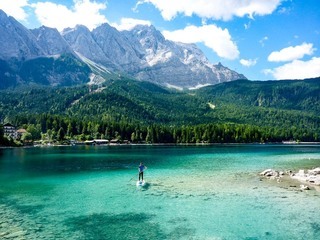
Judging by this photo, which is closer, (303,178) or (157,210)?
(157,210)

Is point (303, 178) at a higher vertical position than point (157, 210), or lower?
higher

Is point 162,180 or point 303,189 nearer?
point 303,189

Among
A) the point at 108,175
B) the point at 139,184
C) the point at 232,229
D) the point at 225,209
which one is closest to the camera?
the point at 232,229

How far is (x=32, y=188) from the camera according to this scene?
54219 mm

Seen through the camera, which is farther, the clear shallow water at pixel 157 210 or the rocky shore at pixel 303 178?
the rocky shore at pixel 303 178

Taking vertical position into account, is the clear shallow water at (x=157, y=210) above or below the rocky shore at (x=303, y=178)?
below

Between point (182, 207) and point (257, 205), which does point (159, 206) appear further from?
point (257, 205)

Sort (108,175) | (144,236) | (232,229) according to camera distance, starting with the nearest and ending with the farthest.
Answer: (144,236)
(232,229)
(108,175)

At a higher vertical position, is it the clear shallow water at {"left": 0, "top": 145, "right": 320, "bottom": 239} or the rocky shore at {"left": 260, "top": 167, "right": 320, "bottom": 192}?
the rocky shore at {"left": 260, "top": 167, "right": 320, "bottom": 192}

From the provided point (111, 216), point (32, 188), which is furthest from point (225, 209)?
point (32, 188)

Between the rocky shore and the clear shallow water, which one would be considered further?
the rocky shore

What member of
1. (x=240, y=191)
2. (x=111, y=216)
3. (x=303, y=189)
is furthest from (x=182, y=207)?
(x=303, y=189)

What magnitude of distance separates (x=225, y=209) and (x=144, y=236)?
13.4m

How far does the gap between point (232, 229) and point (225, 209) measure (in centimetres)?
780
